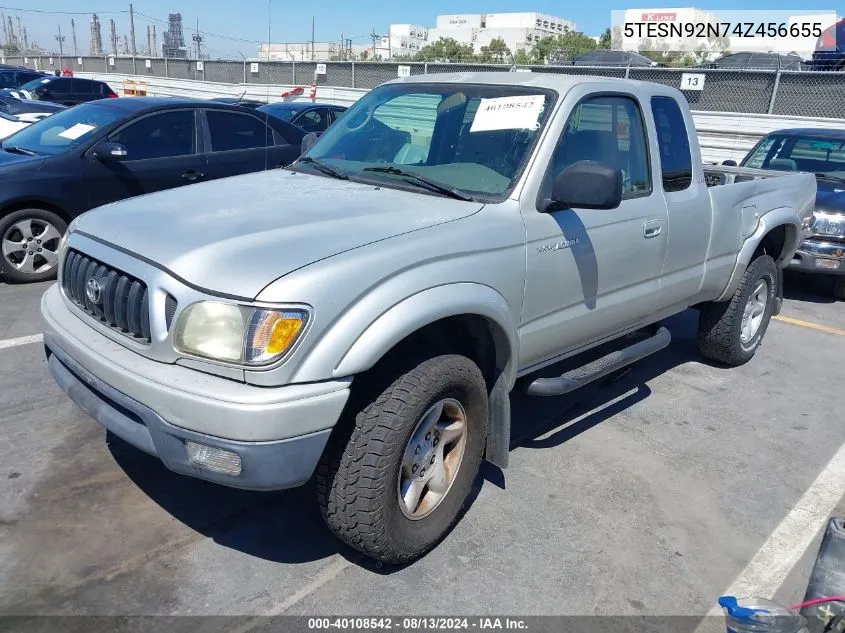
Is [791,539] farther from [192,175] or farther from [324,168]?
[192,175]

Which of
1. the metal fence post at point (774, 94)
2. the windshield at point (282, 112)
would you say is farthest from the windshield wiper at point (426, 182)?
the metal fence post at point (774, 94)

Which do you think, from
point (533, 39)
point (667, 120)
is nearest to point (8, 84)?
point (667, 120)

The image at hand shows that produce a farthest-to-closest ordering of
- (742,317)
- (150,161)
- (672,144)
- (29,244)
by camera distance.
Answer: (150,161), (29,244), (742,317), (672,144)

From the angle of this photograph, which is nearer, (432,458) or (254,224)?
(254,224)

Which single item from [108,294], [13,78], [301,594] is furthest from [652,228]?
[13,78]

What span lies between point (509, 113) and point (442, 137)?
0.38 m

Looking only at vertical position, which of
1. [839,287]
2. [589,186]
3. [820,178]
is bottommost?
[839,287]

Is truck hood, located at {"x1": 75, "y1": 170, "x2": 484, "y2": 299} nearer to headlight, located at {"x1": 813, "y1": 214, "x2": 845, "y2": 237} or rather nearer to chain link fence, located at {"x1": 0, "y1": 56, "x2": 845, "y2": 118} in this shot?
headlight, located at {"x1": 813, "y1": 214, "x2": 845, "y2": 237}

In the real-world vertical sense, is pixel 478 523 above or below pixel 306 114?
below

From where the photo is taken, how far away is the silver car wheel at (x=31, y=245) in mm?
6457

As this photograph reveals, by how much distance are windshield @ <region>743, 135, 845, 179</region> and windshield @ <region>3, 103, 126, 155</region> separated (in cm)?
726

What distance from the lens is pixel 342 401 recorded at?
2.52m

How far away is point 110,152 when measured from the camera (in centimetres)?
659

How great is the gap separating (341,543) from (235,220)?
4.77ft
